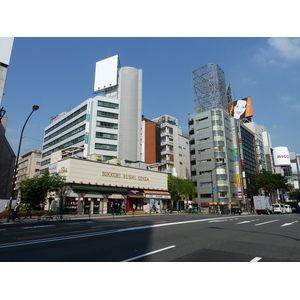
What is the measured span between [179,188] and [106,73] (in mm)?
42219

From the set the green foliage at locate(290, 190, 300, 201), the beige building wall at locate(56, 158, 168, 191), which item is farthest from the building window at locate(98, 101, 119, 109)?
the green foliage at locate(290, 190, 300, 201)

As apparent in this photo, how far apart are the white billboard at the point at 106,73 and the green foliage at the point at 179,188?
112 feet

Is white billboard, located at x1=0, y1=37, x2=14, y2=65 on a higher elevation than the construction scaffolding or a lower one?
lower

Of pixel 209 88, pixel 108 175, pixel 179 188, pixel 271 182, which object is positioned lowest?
pixel 179 188

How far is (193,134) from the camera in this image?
7981 centimetres

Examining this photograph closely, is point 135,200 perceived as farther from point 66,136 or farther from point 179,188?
point 66,136

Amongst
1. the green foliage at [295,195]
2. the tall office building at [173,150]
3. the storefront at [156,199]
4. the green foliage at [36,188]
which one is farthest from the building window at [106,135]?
the green foliage at [295,195]

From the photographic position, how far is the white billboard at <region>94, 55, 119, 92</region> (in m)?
72.7

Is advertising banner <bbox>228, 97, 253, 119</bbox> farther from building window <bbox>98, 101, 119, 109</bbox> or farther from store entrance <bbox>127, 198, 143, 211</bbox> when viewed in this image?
store entrance <bbox>127, 198, 143, 211</bbox>

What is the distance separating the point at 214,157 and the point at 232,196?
41.3ft

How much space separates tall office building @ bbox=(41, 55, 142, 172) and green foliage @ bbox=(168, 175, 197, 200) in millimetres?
14057

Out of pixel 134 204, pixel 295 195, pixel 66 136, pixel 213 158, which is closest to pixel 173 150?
pixel 213 158

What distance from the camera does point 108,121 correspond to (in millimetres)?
65688
